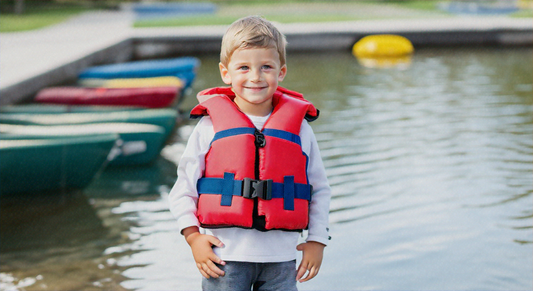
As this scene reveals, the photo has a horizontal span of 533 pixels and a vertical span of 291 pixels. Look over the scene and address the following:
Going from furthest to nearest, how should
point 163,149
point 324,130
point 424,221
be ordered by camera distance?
1. point 324,130
2. point 163,149
3. point 424,221

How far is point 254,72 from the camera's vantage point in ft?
8.04

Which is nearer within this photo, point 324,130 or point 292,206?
point 292,206

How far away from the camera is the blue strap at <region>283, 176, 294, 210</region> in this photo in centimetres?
250

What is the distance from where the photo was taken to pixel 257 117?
264 centimetres

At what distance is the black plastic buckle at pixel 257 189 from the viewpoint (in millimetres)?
2475

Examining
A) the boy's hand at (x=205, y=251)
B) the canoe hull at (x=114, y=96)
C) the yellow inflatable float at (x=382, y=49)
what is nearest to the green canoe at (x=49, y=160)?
the canoe hull at (x=114, y=96)

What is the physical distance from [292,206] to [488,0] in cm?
3302

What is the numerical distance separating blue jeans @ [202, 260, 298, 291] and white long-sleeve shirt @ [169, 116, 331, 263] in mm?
36

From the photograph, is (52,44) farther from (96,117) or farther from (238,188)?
(238,188)

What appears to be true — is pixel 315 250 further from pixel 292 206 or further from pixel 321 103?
pixel 321 103

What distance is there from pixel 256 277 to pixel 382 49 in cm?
1386

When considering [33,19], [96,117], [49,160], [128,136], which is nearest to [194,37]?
[33,19]

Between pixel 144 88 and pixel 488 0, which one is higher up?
pixel 488 0

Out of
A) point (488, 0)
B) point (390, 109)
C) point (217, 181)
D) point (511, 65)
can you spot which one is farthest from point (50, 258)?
point (488, 0)
